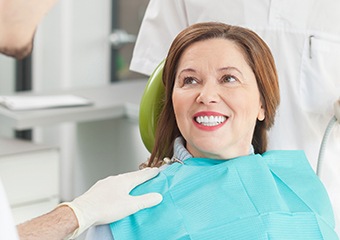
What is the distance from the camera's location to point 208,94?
4.85ft

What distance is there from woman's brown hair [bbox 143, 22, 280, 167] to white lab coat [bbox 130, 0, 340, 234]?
5.9 inches

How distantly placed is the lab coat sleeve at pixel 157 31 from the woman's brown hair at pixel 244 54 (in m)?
0.32

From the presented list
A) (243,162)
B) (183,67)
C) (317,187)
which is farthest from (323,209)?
(183,67)

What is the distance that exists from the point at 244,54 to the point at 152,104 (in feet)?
0.80

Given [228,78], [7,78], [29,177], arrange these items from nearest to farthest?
[228,78] < [29,177] < [7,78]

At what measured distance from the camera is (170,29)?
1909 millimetres

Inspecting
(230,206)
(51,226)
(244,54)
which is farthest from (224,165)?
(51,226)

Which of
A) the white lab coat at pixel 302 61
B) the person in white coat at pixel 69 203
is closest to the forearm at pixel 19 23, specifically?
the person in white coat at pixel 69 203

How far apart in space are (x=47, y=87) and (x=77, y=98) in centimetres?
98

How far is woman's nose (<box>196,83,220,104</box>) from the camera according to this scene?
58.1 inches

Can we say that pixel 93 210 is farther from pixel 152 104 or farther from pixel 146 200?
pixel 152 104

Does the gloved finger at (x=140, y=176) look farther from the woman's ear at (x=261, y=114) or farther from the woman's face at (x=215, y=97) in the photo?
the woman's ear at (x=261, y=114)

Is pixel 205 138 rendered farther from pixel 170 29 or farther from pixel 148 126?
pixel 170 29

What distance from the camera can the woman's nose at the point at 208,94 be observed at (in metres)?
1.47
